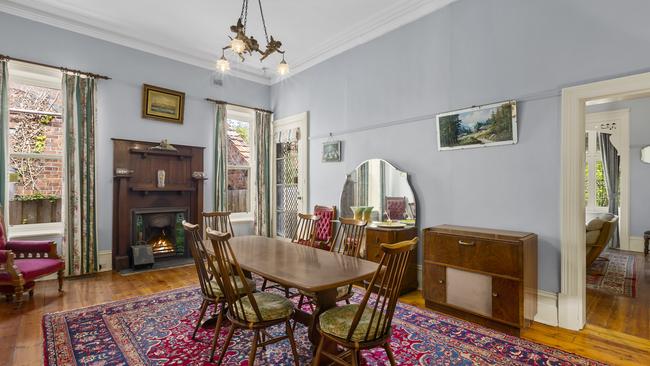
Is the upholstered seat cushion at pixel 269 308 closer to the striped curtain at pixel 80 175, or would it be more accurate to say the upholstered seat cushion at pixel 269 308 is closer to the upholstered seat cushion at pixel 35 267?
the upholstered seat cushion at pixel 35 267

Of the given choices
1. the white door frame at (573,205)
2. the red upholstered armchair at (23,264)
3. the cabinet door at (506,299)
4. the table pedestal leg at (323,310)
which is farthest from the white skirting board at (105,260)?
the white door frame at (573,205)

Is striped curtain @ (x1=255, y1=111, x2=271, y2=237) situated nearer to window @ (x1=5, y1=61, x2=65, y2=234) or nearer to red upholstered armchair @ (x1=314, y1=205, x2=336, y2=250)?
red upholstered armchair @ (x1=314, y1=205, x2=336, y2=250)

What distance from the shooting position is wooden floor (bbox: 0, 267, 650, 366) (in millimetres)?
2322

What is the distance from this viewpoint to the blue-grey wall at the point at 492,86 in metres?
2.71

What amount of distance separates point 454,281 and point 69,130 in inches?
198

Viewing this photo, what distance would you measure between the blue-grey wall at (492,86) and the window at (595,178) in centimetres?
479

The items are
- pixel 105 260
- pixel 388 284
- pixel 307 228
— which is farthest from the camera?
pixel 105 260

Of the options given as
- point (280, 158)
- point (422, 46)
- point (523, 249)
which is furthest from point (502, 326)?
point (280, 158)

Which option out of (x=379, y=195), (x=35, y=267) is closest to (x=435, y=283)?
(x=379, y=195)

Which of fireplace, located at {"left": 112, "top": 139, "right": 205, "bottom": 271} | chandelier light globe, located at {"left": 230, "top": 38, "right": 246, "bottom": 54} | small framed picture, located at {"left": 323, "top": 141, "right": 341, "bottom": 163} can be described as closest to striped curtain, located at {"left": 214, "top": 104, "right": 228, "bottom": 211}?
fireplace, located at {"left": 112, "top": 139, "right": 205, "bottom": 271}

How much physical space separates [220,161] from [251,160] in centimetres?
73

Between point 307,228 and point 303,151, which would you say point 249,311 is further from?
point 303,151

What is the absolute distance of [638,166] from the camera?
236 inches

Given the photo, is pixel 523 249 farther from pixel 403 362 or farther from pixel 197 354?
pixel 197 354
